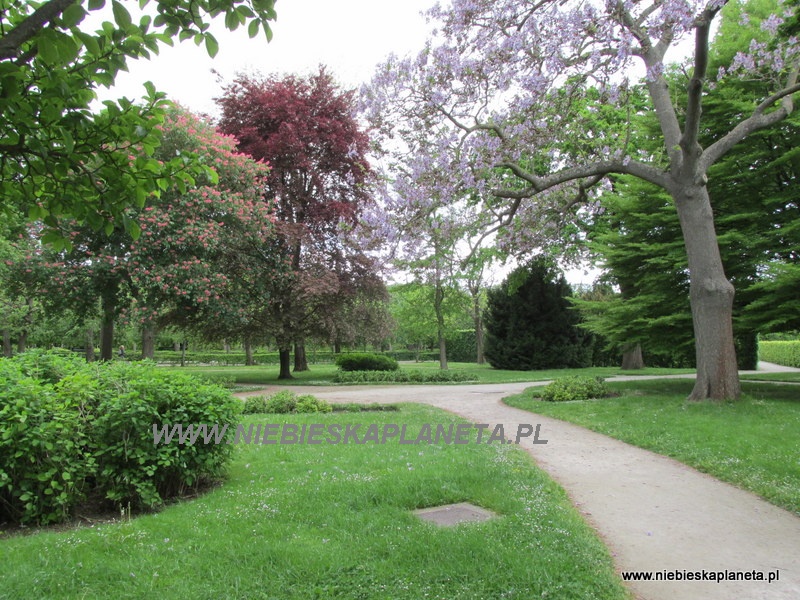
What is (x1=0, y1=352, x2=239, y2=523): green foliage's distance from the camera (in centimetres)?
373

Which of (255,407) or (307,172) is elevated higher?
(307,172)

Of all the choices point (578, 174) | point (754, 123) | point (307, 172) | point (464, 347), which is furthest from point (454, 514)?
point (464, 347)

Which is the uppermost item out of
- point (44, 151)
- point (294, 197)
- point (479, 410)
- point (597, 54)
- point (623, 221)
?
point (294, 197)

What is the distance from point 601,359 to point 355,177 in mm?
15784

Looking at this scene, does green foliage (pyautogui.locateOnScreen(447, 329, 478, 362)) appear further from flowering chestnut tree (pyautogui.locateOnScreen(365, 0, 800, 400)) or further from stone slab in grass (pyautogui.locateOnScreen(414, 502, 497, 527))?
stone slab in grass (pyautogui.locateOnScreen(414, 502, 497, 527))

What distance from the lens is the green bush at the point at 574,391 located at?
35.5 ft

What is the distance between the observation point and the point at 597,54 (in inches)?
301

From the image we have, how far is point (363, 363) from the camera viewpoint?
2044 centimetres

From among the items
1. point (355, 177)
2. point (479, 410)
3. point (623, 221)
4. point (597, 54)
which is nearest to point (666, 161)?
point (623, 221)

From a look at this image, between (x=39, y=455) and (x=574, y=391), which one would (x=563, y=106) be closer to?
(x=574, y=391)

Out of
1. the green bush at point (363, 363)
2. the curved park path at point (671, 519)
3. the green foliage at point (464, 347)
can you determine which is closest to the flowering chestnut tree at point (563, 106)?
the curved park path at point (671, 519)

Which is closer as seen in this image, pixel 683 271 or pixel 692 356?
pixel 683 271

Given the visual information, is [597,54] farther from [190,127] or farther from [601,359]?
[601,359]

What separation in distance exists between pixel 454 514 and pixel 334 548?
1.10 meters
